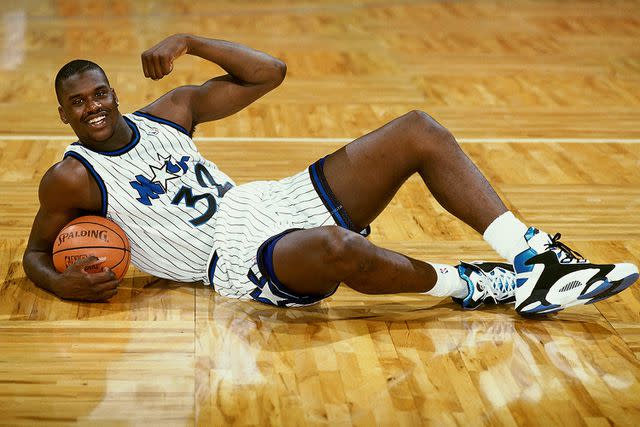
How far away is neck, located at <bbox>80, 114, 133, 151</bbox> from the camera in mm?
2924

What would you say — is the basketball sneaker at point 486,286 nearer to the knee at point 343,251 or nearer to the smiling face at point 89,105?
the knee at point 343,251

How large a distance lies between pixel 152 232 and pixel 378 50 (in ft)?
12.4

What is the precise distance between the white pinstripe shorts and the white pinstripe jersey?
56 mm

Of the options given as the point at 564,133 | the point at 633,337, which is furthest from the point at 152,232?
the point at 564,133

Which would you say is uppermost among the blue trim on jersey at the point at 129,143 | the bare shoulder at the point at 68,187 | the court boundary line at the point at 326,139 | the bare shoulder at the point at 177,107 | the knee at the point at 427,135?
the knee at the point at 427,135

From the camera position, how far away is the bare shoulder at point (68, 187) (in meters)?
2.84

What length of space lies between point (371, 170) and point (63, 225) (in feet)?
2.86

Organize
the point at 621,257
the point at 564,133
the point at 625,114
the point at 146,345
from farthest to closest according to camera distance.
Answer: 1. the point at 625,114
2. the point at 564,133
3. the point at 621,257
4. the point at 146,345

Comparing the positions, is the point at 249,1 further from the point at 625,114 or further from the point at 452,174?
the point at 452,174

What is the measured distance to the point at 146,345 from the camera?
274cm

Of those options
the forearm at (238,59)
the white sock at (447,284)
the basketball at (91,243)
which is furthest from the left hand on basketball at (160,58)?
the white sock at (447,284)

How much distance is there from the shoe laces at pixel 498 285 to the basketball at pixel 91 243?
3.30 feet

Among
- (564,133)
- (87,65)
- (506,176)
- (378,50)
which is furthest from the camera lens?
(378,50)

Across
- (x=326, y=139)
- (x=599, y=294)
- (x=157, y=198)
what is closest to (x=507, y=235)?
(x=599, y=294)
